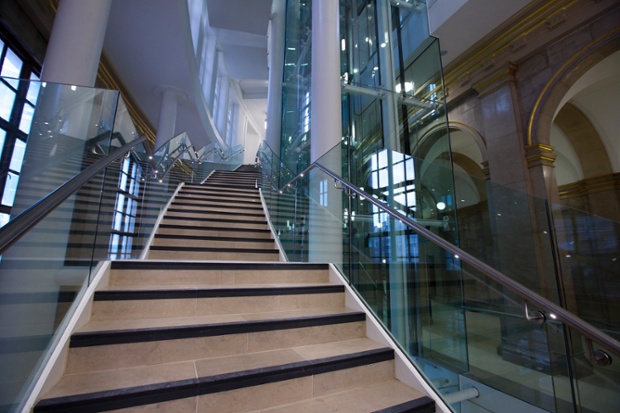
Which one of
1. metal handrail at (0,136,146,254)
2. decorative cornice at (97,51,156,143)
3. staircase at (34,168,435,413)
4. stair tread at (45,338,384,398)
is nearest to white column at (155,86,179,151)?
decorative cornice at (97,51,156,143)

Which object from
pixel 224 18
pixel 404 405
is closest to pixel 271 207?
pixel 404 405

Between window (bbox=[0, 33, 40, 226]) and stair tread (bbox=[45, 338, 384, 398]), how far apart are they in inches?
40.3

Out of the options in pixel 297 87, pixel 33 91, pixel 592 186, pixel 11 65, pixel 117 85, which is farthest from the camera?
pixel 117 85

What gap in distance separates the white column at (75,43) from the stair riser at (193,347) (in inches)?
141

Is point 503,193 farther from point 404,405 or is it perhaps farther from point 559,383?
point 404,405

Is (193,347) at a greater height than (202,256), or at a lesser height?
lesser

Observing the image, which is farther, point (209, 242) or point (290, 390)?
point (209, 242)

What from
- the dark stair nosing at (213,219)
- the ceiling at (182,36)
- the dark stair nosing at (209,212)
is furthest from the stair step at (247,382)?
the ceiling at (182,36)

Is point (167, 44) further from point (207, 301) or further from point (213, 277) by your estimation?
point (207, 301)

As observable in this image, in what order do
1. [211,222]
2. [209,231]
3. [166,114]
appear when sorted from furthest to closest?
[166,114]
[211,222]
[209,231]

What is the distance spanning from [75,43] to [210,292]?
393cm

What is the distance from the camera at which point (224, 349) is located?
1.97m

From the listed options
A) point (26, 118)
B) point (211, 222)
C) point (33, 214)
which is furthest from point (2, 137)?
point (211, 222)

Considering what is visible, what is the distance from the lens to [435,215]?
3260 mm
